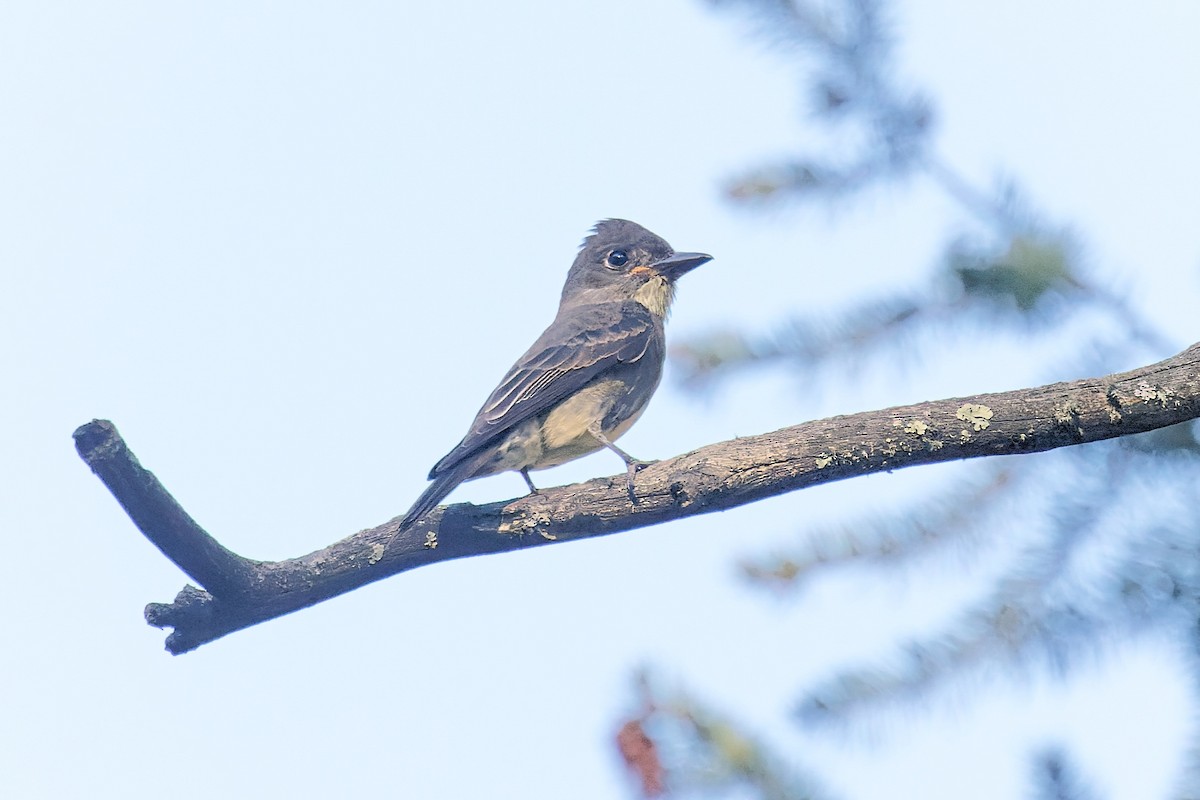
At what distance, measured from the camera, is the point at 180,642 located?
4.03 m

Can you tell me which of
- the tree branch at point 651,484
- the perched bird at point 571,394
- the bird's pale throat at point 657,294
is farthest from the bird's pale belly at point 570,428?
the tree branch at point 651,484

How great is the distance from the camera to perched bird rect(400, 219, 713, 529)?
217 inches

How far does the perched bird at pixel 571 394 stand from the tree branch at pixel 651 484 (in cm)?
45

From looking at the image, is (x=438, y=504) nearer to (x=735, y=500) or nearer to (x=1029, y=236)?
(x=735, y=500)

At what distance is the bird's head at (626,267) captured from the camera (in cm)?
729

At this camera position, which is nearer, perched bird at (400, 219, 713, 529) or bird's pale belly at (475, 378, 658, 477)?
perched bird at (400, 219, 713, 529)

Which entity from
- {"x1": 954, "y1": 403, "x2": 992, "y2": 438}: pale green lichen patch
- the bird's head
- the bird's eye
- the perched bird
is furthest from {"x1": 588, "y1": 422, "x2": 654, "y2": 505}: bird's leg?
the bird's eye

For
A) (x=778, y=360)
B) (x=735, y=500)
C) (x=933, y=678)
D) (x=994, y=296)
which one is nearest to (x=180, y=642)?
(x=735, y=500)

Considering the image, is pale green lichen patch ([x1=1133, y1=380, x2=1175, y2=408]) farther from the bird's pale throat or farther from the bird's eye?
the bird's eye

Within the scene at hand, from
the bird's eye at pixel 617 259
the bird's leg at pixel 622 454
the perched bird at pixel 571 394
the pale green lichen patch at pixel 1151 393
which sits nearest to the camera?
the pale green lichen patch at pixel 1151 393

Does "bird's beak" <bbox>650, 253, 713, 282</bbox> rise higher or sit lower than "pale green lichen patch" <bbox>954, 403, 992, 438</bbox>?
higher

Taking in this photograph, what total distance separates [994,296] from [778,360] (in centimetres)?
62

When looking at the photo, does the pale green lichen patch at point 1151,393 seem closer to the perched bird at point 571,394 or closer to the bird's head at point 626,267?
the perched bird at point 571,394

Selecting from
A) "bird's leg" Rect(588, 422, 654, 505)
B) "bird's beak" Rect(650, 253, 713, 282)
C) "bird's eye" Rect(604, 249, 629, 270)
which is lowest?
"bird's leg" Rect(588, 422, 654, 505)
